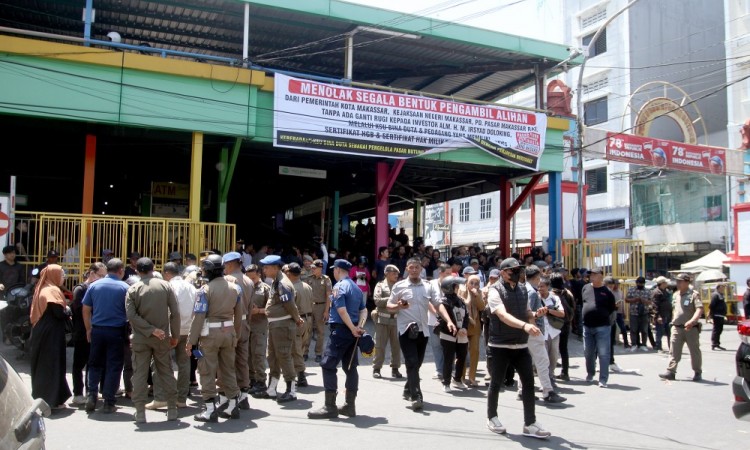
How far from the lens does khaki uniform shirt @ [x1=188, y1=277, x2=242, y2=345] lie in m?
6.91

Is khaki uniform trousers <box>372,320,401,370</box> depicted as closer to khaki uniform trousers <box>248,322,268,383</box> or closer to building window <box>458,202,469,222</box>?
khaki uniform trousers <box>248,322,268,383</box>

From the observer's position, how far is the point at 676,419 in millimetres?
7441

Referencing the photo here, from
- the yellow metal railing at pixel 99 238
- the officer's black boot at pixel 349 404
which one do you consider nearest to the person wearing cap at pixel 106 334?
the officer's black boot at pixel 349 404

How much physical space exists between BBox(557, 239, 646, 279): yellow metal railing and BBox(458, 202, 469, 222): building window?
945 inches

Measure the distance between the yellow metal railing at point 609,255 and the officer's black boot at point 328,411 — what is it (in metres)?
11.8

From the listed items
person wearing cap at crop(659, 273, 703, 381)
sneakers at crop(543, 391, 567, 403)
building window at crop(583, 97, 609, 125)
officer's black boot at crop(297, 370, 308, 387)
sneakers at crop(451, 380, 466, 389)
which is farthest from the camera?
building window at crop(583, 97, 609, 125)

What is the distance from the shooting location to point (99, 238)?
506 inches

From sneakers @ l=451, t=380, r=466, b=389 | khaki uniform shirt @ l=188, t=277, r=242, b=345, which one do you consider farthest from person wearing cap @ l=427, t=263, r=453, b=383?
khaki uniform shirt @ l=188, t=277, r=242, b=345

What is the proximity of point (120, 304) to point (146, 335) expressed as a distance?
2.37 feet

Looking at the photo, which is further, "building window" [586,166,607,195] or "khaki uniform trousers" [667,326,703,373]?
"building window" [586,166,607,195]

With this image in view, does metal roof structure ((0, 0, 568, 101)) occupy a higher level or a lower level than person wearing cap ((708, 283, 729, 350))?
higher

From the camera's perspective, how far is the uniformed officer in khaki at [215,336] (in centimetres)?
688

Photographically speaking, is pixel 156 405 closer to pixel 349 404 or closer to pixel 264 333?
pixel 264 333

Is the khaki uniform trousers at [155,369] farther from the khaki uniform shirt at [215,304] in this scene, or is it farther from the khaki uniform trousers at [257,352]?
the khaki uniform trousers at [257,352]
